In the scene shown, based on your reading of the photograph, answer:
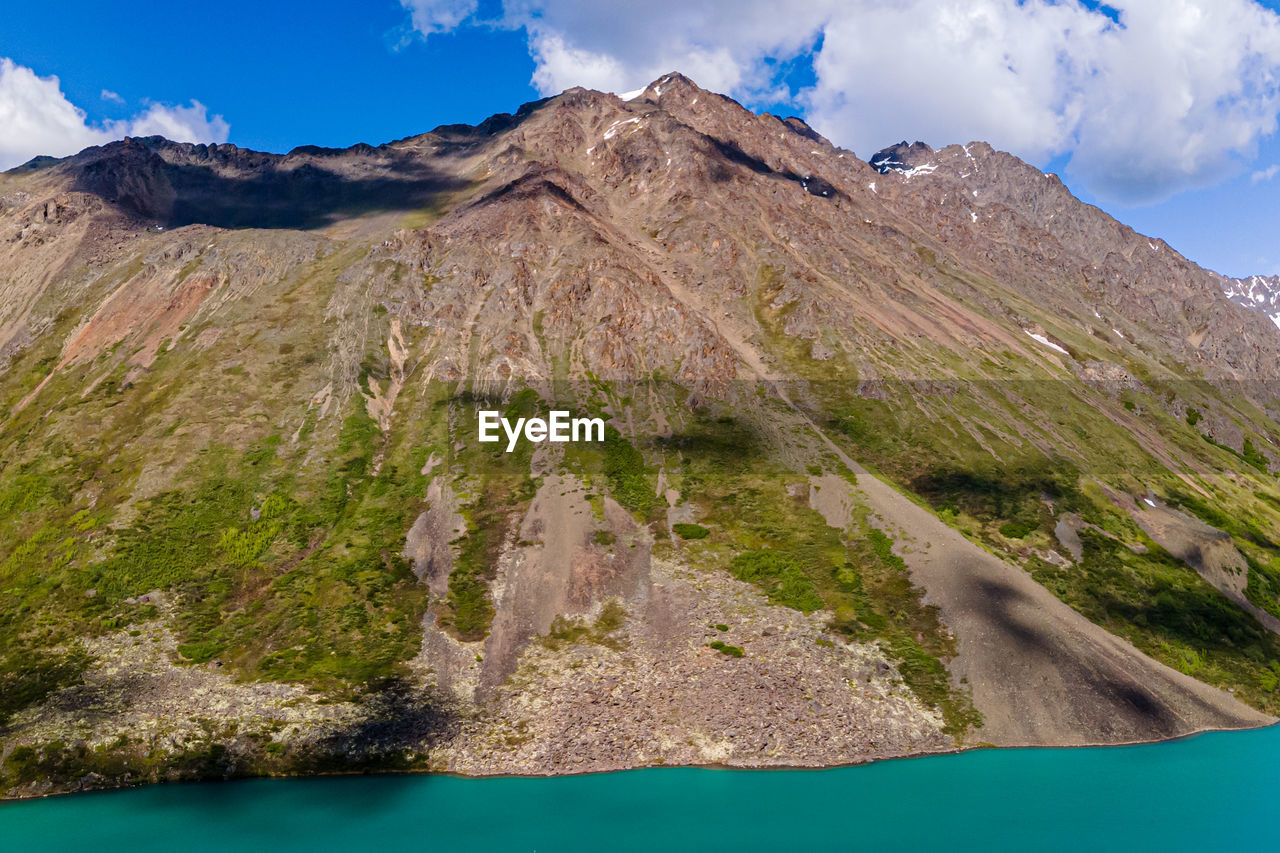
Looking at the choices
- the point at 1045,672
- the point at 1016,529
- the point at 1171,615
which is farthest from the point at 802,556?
the point at 1171,615

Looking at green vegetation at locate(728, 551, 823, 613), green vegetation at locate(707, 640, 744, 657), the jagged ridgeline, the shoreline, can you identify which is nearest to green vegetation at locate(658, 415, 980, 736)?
green vegetation at locate(728, 551, 823, 613)

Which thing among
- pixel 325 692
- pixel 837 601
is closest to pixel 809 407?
pixel 837 601

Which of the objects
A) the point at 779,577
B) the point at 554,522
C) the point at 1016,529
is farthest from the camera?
the point at 1016,529

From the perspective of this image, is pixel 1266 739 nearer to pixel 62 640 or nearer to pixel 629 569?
pixel 629 569

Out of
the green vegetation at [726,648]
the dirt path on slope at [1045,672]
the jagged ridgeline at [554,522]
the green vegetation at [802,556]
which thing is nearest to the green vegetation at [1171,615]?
the jagged ridgeline at [554,522]

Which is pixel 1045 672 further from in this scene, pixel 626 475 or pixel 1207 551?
pixel 626 475

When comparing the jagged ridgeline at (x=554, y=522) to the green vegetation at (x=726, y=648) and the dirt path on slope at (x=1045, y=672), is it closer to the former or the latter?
the dirt path on slope at (x=1045, y=672)
